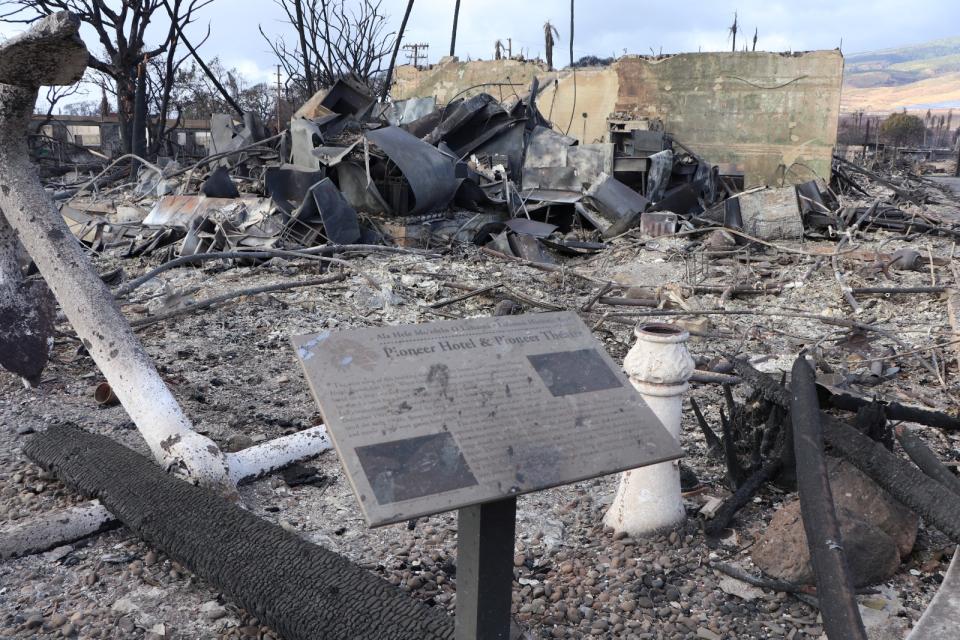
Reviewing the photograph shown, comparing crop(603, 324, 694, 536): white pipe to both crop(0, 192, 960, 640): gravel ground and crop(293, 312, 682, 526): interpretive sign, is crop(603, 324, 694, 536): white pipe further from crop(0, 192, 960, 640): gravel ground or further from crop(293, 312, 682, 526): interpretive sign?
crop(293, 312, 682, 526): interpretive sign

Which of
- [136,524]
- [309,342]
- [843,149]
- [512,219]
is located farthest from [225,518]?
[843,149]

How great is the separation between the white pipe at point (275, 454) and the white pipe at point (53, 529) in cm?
58

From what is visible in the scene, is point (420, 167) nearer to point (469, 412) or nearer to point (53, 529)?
point (53, 529)

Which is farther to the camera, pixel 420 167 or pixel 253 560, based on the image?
pixel 420 167

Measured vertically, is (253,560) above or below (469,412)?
below

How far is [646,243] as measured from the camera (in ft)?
34.1

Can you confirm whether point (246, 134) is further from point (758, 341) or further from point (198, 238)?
point (758, 341)

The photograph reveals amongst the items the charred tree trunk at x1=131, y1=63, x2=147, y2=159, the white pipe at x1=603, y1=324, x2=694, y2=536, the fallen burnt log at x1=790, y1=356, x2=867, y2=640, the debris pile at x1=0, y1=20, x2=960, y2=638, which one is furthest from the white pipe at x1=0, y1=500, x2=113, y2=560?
the charred tree trunk at x1=131, y1=63, x2=147, y2=159

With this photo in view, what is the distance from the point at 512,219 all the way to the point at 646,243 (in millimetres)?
1945

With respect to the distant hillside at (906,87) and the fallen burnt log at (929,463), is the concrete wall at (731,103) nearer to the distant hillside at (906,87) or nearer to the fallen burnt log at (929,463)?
the fallen burnt log at (929,463)

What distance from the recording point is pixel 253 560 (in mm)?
2688

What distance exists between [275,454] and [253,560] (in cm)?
111

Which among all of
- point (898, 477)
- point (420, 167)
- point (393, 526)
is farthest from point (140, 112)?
point (898, 477)

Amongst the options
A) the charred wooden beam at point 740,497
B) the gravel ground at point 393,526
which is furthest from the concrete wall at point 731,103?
the charred wooden beam at point 740,497
